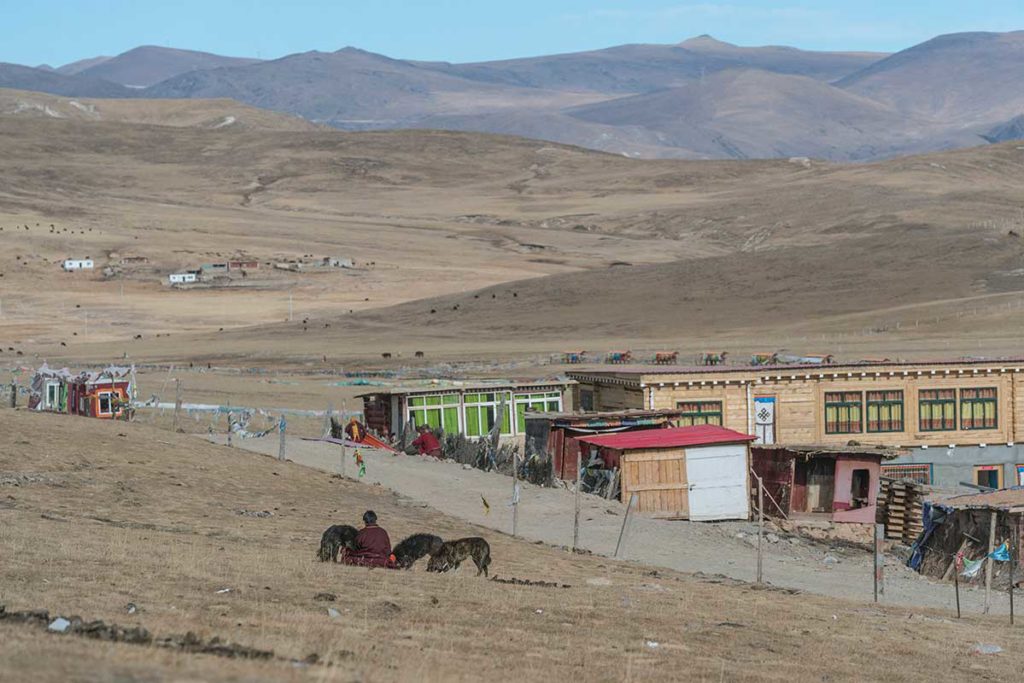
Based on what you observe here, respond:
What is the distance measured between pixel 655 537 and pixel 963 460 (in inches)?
724

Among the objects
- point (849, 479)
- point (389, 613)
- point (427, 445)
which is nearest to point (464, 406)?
point (427, 445)

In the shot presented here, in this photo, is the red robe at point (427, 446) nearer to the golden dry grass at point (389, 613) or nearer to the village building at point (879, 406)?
the village building at point (879, 406)

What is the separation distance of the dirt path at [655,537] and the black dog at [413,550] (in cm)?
678

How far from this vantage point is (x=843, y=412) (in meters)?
47.7

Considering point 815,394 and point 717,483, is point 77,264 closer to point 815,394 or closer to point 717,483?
point 815,394

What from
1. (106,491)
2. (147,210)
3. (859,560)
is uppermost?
(147,210)

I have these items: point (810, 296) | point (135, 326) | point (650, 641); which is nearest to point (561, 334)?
point (810, 296)

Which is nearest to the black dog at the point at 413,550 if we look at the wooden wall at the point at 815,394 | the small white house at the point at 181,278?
the wooden wall at the point at 815,394

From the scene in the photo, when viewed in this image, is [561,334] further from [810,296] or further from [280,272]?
[280,272]

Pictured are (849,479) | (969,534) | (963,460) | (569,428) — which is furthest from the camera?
(963,460)

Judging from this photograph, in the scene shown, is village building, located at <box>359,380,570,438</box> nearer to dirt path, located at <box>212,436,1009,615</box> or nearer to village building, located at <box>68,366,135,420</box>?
dirt path, located at <box>212,436,1009,615</box>

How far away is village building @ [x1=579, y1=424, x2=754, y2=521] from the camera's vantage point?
36.7 meters

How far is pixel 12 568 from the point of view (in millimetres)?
19000

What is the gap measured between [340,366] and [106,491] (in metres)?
51.6
